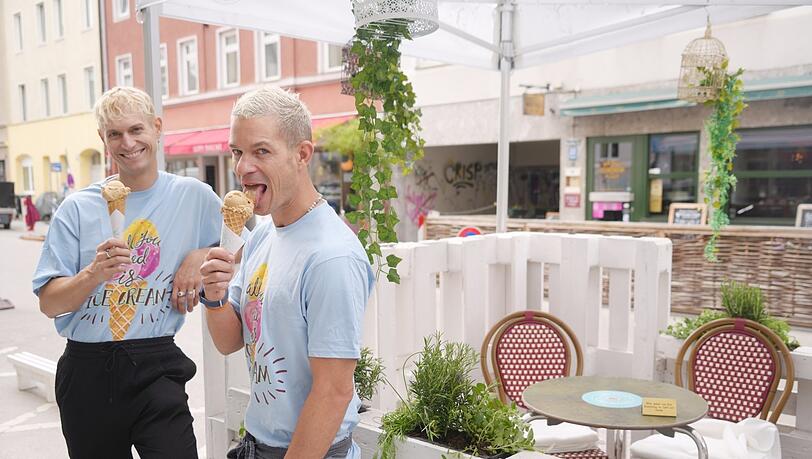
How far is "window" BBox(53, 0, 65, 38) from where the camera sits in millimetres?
26989

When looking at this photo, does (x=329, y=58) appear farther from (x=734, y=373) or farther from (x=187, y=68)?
(x=734, y=373)

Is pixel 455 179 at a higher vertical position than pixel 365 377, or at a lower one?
higher

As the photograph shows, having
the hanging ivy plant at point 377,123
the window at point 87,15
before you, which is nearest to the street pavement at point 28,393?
the hanging ivy plant at point 377,123

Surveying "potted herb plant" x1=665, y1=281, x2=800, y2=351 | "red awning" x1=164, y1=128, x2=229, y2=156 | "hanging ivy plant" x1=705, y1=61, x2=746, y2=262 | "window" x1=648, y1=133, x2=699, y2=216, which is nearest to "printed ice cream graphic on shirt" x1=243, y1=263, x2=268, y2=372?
"potted herb plant" x1=665, y1=281, x2=800, y2=351

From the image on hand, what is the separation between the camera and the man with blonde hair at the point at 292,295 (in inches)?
59.6

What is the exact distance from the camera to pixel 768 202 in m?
10.7

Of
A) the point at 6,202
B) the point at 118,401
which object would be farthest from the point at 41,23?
the point at 118,401

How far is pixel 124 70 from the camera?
24.5 meters

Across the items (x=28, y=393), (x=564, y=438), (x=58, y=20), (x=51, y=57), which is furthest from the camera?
(x=51, y=57)

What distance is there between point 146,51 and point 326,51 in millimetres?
→ 15388

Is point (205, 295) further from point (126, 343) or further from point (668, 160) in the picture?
point (668, 160)

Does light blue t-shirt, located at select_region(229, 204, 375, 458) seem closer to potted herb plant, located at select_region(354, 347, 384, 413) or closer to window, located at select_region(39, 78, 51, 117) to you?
potted herb plant, located at select_region(354, 347, 384, 413)

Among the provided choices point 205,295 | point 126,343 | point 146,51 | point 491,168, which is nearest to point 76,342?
point 126,343

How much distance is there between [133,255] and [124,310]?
0.59 ft
